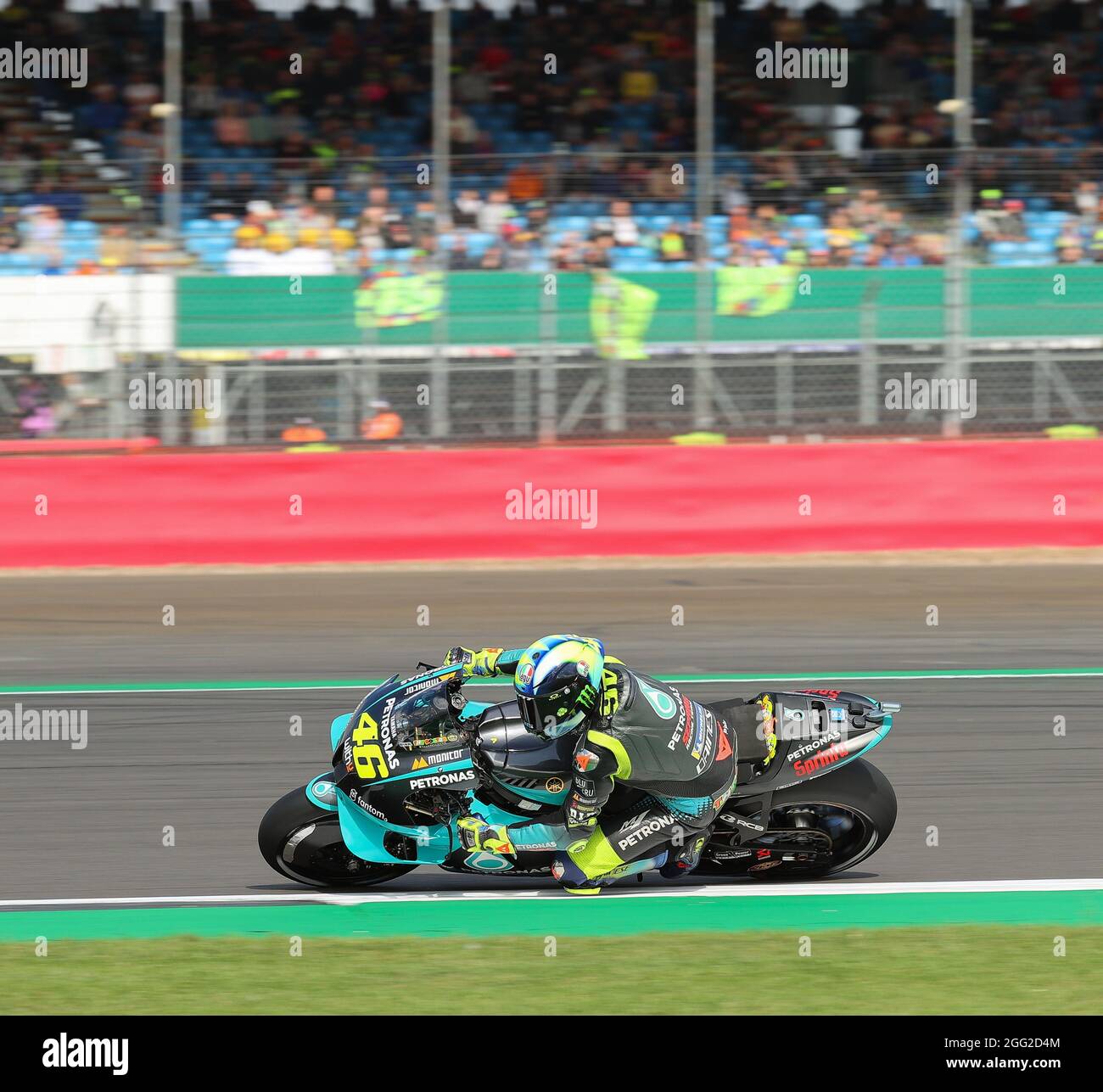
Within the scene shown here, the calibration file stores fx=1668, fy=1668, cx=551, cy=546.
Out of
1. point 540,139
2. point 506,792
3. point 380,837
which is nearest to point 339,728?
point 380,837

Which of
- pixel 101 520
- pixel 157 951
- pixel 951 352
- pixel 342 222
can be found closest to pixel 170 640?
pixel 101 520

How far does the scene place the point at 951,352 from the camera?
13828mm

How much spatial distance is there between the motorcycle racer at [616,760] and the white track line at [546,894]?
282 millimetres

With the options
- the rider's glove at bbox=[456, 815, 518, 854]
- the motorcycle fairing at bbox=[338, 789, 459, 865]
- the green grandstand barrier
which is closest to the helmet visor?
the rider's glove at bbox=[456, 815, 518, 854]

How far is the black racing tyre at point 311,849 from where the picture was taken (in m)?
6.61

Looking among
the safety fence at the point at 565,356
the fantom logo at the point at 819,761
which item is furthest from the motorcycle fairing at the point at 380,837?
the safety fence at the point at 565,356

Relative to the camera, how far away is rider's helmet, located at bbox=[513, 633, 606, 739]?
19.2 ft

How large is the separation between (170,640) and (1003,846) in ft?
19.9

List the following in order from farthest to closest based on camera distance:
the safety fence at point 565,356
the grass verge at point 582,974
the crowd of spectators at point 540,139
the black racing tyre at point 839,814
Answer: the crowd of spectators at point 540,139 → the safety fence at point 565,356 → the black racing tyre at point 839,814 → the grass verge at point 582,974

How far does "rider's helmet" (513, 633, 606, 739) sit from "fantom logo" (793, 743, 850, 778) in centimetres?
94

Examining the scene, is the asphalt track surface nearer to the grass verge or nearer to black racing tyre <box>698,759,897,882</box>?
black racing tyre <box>698,759,897,882</box>

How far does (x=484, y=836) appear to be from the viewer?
6258 millimetres

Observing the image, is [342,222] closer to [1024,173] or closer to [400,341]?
[400,341]

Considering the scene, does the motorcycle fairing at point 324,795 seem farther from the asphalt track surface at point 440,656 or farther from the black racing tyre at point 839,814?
the black racing tyre at point 839,814
